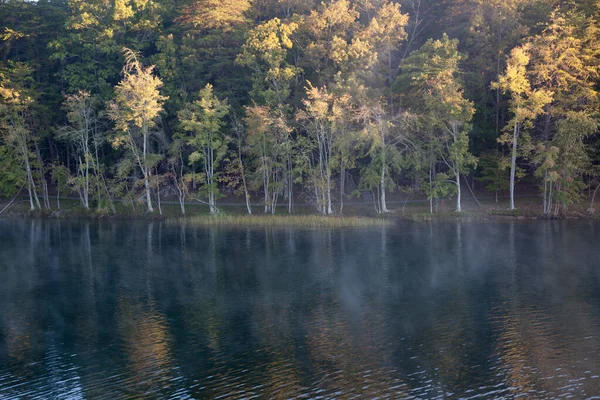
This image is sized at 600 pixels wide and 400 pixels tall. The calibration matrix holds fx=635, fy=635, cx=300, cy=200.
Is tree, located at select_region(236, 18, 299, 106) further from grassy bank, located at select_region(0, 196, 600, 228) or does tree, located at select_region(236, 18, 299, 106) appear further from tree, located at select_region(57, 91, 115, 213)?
tree, located at select_region(57, 91, 115, 213)

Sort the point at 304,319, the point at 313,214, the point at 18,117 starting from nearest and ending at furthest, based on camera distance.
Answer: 1. the point at 304,319
2. the point at 313,214
3. the point at 18,117

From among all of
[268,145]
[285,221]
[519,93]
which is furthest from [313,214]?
[519,93]

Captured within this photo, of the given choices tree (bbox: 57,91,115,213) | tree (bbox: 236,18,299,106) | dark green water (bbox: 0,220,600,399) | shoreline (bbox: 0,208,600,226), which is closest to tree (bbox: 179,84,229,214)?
shoreline (bbox: 0,208,600,226)

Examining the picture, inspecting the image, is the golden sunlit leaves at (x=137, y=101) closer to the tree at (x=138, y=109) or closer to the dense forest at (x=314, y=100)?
the tree at (x=138, y=109)

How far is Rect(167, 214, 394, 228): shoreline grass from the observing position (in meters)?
46.0

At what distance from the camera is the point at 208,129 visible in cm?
5297

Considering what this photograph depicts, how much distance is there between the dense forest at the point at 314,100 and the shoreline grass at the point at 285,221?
322cm

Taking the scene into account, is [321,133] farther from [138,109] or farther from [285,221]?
[138,109]

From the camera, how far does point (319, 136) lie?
51.5m

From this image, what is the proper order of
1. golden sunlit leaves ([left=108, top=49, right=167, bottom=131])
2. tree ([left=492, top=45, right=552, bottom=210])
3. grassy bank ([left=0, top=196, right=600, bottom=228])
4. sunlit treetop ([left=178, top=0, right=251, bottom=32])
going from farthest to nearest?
sunlit treetop ([left=178, top=0, right=251, bottom=32])
golden sunlit leaves ([left=108, top=49, right=167, bottom=131])
grassy bank ([left=0, top=196, right=600, bottom=228])
tree ([left=492, top=45, right=552, bottom=210])

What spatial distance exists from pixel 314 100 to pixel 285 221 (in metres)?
9.87

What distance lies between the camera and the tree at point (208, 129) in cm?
5231

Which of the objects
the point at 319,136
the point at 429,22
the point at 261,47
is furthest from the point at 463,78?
the point at 261,47

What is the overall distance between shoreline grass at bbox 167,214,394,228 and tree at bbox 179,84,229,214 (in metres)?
3.24
